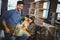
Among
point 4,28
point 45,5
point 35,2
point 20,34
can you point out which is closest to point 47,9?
point 45,5

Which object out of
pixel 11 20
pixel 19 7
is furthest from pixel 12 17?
pixel 19 7

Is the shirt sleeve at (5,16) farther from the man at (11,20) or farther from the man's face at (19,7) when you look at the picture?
the man's face at (19,7)

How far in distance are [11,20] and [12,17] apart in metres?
0.04

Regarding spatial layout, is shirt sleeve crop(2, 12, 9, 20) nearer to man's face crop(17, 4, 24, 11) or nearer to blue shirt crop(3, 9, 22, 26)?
blue shirt crop(3, 9, 22, 26)

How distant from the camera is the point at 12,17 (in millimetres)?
1887

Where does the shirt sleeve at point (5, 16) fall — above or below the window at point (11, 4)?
below

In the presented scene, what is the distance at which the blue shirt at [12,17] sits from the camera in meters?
1.87

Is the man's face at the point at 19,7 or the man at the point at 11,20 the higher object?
the man's face at the point at 19,7

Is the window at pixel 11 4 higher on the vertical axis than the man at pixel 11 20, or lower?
higher

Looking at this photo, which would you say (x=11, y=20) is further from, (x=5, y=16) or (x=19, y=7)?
(x=19, y=7)

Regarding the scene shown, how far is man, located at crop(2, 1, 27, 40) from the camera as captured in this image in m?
1.86

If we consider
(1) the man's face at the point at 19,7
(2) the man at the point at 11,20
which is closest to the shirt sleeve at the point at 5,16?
(2) the man at the point at 11,20

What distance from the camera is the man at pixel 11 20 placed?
1.86 m

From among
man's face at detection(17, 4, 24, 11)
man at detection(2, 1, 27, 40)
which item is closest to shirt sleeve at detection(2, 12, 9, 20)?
man at detection(2, 1, 27, 40)
